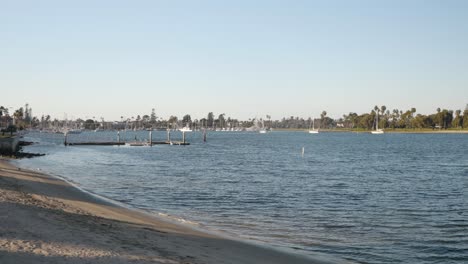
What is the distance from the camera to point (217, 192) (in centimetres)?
3609

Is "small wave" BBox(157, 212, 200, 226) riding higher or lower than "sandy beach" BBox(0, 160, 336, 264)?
lower

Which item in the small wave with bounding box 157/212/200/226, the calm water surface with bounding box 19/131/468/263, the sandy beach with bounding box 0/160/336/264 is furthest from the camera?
the small wave with bounding box 157/212/200/226

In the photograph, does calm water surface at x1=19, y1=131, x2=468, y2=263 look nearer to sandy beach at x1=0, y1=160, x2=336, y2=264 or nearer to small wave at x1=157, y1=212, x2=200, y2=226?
small wave at x1=157, y1=212, x2=200, y2=226

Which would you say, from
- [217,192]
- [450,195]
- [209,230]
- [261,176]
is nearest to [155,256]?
[209,230]

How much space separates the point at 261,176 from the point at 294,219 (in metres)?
25.2

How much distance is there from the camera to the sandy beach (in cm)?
1242

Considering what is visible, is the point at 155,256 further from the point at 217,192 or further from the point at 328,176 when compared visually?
the point at 328,176

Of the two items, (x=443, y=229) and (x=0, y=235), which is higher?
(x=0, y=235)

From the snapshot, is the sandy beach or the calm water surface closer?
the sandy beach

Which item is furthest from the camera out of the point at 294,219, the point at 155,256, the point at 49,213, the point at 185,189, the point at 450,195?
the point at 185,189

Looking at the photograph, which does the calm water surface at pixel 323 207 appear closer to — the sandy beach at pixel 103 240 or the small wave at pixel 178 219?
the small wave at pixel 178 219

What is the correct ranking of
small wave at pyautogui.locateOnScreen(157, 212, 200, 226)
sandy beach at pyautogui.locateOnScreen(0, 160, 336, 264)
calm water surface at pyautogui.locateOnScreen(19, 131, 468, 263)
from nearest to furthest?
sandy beach at pyautogui.locateOnScreen(0, 160, 336, 264), calm water surface at pyautogui.locateOnScreen(19, 131, 468, 263), small wave at pyautogui.locateOnScreen(157, 212, 200, 226)

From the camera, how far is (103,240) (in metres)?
14.9

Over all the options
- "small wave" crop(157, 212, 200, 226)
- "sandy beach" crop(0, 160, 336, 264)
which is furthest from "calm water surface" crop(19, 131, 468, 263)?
"sandy beach" crop(0, 160, 336, 264)
